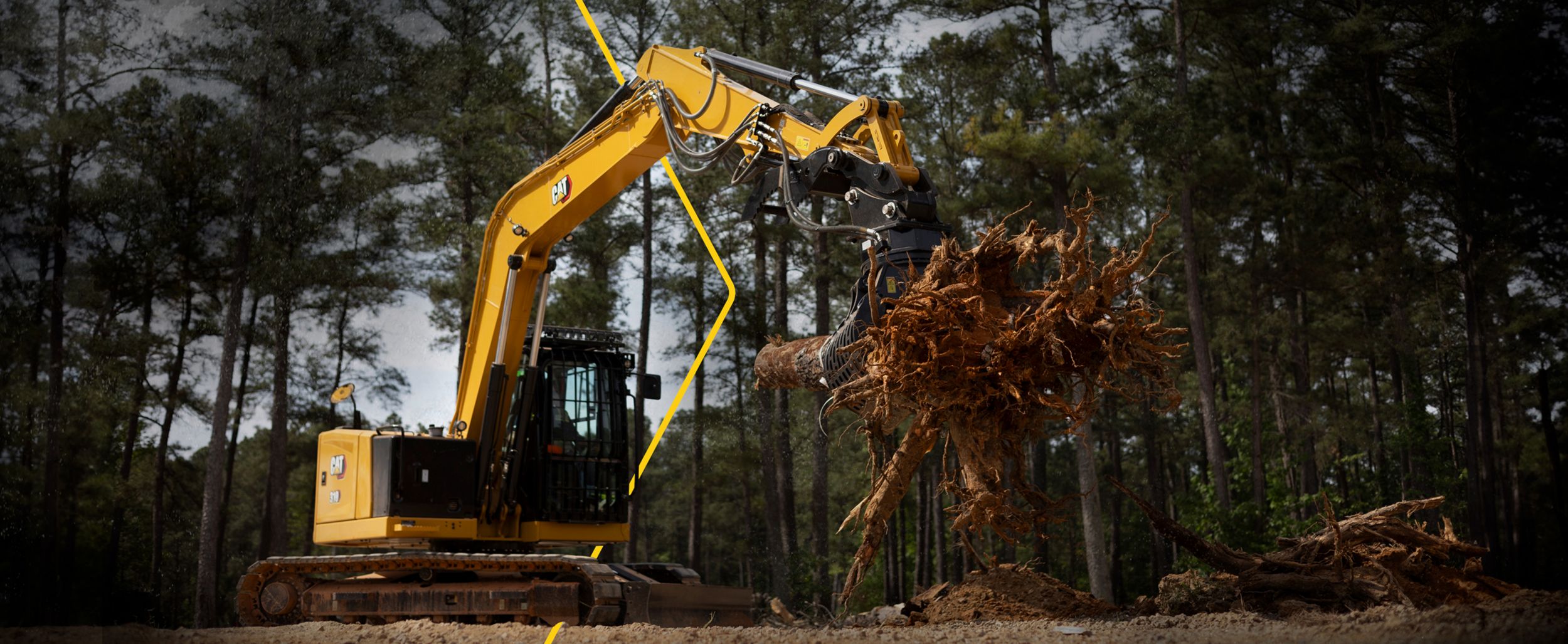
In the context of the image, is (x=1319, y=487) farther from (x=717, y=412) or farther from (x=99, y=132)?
(x=99, y=132)

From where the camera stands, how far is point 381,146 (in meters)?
3.95

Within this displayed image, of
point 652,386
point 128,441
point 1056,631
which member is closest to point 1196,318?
point 652,386

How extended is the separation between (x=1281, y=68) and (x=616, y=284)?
1228 centimetres

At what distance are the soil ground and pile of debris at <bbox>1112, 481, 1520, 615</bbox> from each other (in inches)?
14.9

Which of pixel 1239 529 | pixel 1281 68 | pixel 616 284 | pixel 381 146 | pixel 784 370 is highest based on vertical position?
pixel 1281 68

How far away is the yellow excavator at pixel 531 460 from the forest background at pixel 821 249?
1071 millimetres

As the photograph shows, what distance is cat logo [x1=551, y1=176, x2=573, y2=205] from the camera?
7953 mm

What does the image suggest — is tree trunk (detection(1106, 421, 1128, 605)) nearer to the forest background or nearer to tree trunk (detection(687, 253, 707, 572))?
the forest background

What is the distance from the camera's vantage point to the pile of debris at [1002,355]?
5059mm

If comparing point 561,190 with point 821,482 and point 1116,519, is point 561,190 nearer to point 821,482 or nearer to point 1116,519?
point 821,482

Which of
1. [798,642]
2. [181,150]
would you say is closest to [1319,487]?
[798,642]

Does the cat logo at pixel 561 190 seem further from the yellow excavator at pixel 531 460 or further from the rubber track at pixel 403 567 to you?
the rubber track at pixel 403 567

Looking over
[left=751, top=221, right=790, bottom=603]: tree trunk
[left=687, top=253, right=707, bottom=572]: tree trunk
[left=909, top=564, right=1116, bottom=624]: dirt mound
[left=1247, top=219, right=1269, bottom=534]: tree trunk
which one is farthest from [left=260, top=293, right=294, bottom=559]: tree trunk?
[left=1247, top=219, right=1269, bottom=534]: tree trunk

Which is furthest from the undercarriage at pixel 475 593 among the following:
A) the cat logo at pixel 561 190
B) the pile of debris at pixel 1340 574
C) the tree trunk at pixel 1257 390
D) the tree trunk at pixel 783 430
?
the tree trunk at pixel 1257 390
